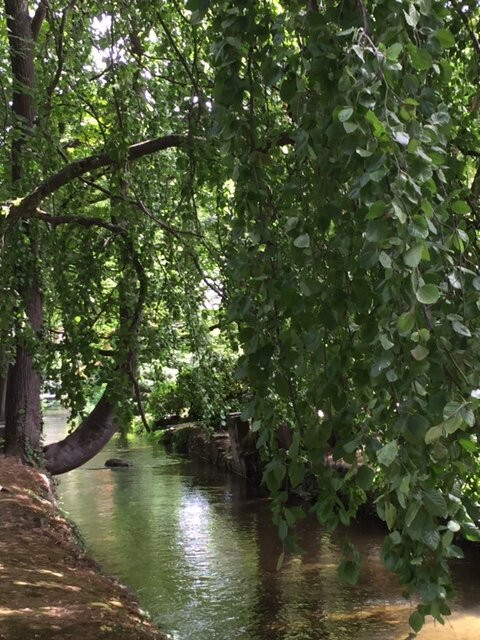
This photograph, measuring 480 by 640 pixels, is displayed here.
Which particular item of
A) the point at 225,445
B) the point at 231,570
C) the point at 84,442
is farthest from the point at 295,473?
the point at 225,445

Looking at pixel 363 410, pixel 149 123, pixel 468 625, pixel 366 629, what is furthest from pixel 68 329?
pixel 468 625

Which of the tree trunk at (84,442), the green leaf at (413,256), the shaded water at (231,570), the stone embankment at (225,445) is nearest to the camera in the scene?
the green leaf at (413,256)

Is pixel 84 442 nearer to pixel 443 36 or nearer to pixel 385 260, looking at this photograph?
pixel 443 36

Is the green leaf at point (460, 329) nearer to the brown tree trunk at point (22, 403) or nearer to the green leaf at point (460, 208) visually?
the green leaf at point (460, 208)

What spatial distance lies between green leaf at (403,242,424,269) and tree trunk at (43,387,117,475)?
280 inches

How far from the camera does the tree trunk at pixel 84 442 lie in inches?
316

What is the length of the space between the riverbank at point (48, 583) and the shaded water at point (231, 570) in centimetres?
134

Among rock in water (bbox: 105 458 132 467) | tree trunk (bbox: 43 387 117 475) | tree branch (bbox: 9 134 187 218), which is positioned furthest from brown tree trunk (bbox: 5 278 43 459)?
rock in water (bbox: 105 458 132 467)

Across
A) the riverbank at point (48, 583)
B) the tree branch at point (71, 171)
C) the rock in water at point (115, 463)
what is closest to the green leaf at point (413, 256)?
the tree branch at point (71, 171)

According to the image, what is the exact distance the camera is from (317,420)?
5.28ft

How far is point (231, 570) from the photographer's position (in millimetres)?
8438

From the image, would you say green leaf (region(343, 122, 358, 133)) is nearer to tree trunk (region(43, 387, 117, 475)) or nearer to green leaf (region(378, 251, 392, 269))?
green leaf (region(378, 251, 392, 269))

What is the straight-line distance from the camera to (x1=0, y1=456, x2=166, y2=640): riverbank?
4.18m

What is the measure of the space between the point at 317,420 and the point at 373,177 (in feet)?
2.06
